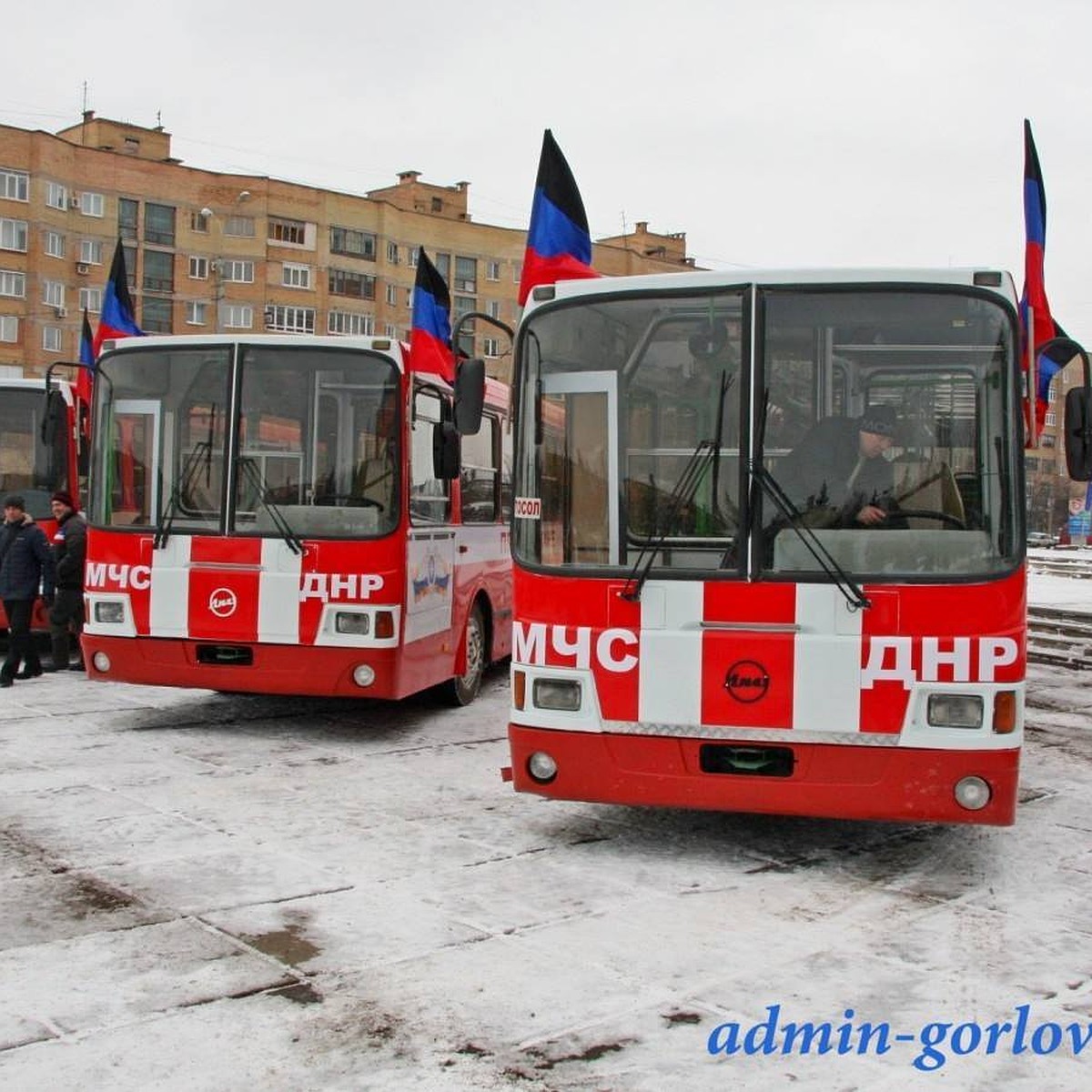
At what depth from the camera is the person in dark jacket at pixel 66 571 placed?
44.0ft

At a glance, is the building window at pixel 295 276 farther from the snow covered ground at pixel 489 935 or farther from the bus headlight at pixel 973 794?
the bus headlight at pixel 973 794

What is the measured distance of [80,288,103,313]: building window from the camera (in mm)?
64250

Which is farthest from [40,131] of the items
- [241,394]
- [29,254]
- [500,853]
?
[500,853]

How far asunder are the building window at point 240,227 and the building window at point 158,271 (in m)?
3.17

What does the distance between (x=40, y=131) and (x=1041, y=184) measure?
60404 millimetres

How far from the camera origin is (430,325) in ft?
34.3

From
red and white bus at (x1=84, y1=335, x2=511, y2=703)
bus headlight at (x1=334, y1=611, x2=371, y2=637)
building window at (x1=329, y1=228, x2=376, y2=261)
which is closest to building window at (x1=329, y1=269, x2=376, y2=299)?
building window at (x1=329, y1=228, x2=376, y2=261)

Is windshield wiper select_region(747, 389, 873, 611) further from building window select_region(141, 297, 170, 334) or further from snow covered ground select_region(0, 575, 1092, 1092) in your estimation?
building window select_region(141, 297, 170, 334)

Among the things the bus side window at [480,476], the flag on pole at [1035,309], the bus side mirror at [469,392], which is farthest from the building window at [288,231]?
the bus side mirror at [469,392]

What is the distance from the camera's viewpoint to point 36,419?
14109 mm

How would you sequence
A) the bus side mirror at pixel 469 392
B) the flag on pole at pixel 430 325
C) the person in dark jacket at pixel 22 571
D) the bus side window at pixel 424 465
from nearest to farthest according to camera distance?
the bus side mirror at pixel 469 392 → the bus side window at pixel 424 465 → the flag on pole at pixel 430 325 → the person in dark jacket at pixel 22 571

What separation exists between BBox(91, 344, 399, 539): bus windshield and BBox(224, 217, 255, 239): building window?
6218 centimetres

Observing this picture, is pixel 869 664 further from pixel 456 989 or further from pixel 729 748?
pixel 456 989

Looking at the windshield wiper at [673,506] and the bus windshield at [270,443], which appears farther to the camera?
the bus windshield at [270,443]
